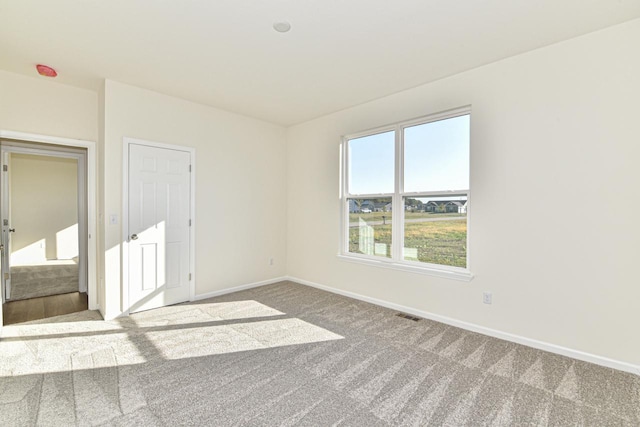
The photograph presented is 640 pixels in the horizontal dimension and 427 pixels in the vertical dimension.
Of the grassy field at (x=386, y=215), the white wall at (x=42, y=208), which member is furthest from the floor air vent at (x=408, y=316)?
the white wall at (x=42, y=208)

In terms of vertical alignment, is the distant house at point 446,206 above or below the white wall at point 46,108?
below

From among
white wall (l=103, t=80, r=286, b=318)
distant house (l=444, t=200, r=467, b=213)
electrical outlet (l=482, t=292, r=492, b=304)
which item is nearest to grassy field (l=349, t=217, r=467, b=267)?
distant house (l=444, t=200, r=467, b=213)

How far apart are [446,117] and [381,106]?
901 mm

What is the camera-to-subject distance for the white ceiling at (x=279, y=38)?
2240mm

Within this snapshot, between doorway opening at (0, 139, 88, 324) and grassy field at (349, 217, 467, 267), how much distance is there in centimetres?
441

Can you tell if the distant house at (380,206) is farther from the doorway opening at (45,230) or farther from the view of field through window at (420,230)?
the doorway opening at (45,230)

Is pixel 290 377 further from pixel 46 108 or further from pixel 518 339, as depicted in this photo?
pixel 46 108

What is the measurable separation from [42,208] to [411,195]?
7.14 metres

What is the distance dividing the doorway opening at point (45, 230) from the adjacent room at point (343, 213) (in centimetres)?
13

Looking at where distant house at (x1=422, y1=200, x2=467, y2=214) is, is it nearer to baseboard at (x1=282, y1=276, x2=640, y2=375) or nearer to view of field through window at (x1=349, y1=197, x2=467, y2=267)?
view of field through window at (x1=349, y1=197, x2=467, y2=267)

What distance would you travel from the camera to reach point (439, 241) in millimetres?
3562

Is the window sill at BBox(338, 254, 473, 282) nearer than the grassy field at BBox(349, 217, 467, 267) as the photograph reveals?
Yes

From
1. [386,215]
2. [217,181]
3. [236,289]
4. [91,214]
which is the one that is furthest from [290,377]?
[91,214]

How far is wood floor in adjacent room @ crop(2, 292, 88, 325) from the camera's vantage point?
3.54 m
